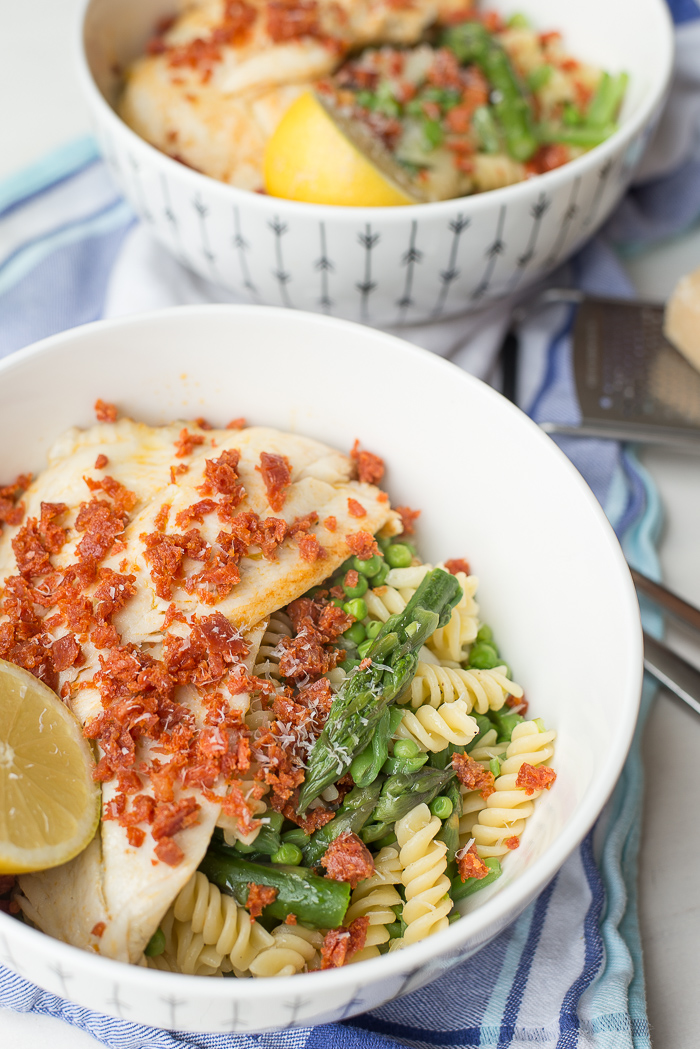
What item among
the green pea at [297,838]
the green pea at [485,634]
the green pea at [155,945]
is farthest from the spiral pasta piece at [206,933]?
the green pea at [485,634]

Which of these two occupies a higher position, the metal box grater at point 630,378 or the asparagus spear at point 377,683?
the asparagus spear at point 377,683

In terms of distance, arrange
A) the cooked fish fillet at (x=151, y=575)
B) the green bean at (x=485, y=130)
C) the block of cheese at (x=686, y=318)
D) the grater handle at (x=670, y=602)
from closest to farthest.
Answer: the cooked fish fillet at (x=151, y=575)
the grater handle at (x=670, y=602)
the block of cheese at (x=686, y=318)
the green bean at (x=485, y=130)

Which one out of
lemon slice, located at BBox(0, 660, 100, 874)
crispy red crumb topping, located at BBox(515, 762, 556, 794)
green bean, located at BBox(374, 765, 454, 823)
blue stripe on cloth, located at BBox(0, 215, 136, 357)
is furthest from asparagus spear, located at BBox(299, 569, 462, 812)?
blue stripe on cloth, located at BBox(0, 215, 136, 357)

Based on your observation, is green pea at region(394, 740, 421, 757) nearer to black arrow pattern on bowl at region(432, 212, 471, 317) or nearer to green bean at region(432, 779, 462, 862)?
green bean at region(432, 779, 462, 862)

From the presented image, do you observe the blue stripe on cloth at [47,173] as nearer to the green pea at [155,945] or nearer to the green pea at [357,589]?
the green pea at [357,589]

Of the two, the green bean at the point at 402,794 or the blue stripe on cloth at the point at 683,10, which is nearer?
the green bean at the point at 402,794
